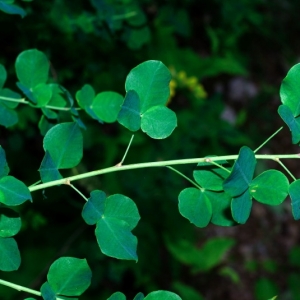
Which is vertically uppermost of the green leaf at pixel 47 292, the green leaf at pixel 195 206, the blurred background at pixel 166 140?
the green leaf at pixel 195 206

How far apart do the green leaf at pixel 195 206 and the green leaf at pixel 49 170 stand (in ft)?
0.57

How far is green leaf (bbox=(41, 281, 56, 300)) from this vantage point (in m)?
0.63

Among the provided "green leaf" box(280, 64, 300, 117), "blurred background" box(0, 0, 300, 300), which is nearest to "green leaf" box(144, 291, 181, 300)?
"green leaf" box(280, 64, 300, 117)

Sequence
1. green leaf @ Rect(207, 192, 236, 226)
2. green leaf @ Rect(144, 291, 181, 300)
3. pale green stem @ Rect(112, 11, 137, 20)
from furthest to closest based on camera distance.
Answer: pale green stem @ Rect(112, 11, 137, 20) < green leaf @ Rect(207, 192, 236, 226) < green leaf @ Rect(144, 291, 181, 300)

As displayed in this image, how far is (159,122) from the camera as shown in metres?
0.70

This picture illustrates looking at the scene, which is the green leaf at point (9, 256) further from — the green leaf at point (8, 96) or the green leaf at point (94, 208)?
the green leaf at point (8, 96)

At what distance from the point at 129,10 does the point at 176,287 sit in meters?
1.54

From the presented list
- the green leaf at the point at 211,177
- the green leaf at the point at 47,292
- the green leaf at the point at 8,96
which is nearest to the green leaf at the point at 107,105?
the green leaf at the point at 8,96

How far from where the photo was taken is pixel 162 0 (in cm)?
225

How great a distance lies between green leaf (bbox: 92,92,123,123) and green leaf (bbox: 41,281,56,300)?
338 mm

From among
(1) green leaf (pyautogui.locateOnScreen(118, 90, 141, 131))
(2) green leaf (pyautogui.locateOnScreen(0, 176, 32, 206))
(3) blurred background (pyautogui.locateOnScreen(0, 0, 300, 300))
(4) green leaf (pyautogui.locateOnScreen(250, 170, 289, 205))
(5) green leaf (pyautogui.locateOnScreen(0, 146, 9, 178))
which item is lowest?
(3) blurred background (pyautogui.locateOnScreen(0, 0, 300, 300))

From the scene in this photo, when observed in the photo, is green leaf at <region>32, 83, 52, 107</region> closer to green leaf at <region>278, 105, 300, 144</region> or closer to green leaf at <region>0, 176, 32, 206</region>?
green leaf at <region>0, 176, 32, 206</region>

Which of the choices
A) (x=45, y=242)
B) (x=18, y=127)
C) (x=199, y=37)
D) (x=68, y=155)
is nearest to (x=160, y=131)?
(x=68, y=155)

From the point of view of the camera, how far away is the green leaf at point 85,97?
35.0 inches
